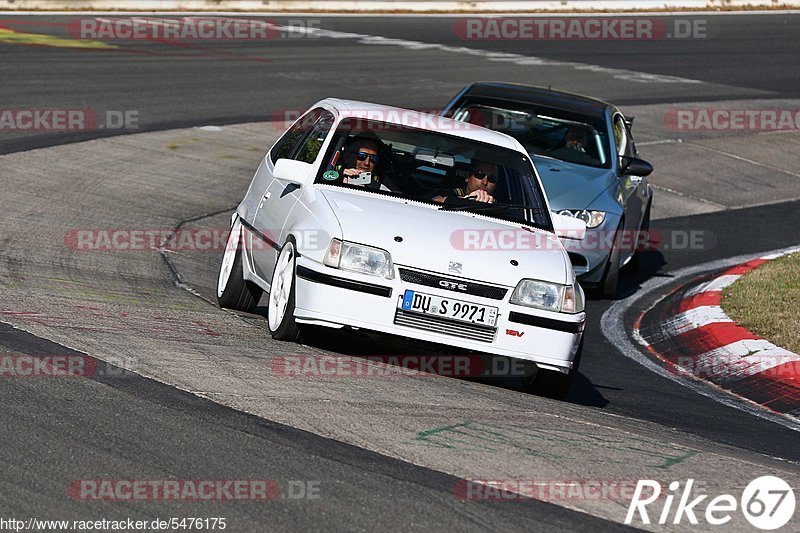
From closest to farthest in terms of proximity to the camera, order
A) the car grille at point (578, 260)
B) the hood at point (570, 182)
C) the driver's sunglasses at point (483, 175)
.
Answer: the driver's sunglasses at point (483, 175), the car grille at point (578, 260), the hood at point (570, 182)

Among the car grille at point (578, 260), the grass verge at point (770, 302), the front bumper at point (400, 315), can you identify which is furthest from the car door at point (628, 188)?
the front bumper at point (400, 315)

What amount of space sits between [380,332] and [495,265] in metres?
0.75

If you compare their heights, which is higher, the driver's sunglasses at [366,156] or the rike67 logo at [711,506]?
the driver's sunglasses at [366,156]

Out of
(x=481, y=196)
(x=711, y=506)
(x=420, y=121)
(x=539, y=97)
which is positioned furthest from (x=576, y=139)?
(x=711, y=506)

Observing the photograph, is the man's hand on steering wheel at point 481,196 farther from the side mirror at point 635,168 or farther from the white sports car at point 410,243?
the side mirror at point 635,168

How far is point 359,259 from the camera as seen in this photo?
7.45 meters

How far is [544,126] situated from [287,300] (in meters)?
5.65

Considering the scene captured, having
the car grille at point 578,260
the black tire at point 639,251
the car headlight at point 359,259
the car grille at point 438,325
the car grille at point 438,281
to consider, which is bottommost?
the black tire at point 639,251

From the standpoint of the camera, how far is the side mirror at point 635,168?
40.4ft

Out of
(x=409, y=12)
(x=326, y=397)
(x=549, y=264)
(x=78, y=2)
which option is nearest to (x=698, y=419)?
(x=549, y=264)

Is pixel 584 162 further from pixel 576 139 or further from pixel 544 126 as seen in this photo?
pixel 544 126

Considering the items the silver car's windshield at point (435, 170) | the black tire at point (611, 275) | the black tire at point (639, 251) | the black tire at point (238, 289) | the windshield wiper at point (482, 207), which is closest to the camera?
the windshield wiper at point (482, 207)

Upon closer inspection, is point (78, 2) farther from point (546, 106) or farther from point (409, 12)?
point (546, 106)

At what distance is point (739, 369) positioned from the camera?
9492mm
